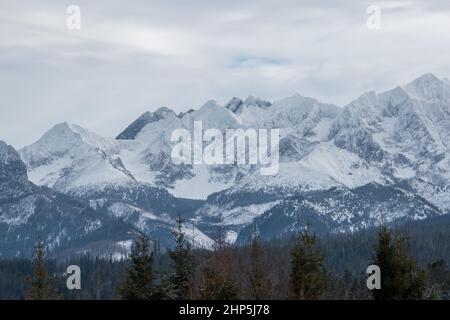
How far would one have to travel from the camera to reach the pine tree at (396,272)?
6044cm

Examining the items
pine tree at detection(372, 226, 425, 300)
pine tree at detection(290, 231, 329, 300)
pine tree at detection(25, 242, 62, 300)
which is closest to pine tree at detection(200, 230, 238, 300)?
pine tree at detection(290, 231, 329, 300)

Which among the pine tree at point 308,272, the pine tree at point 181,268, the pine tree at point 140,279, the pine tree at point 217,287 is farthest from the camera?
the pine tree at point 181,268

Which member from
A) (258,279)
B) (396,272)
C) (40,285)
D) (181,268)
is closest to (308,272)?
(258,279)

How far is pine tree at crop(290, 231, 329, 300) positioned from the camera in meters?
57.1

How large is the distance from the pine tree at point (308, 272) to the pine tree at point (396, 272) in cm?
371

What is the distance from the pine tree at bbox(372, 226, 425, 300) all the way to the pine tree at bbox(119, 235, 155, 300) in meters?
14.3

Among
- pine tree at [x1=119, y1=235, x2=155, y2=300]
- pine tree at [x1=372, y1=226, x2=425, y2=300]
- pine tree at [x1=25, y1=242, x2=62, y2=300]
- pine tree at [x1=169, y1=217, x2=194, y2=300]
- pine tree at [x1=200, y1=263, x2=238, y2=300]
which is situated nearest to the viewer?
pine tree at [x1=200, y1=263, x2=238, y2=300]

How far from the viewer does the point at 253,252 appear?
5700 centimetres

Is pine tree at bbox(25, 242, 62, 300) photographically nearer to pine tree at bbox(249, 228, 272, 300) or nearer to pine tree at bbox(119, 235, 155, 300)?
pine tree at bbox(119, 235, 155, 300)

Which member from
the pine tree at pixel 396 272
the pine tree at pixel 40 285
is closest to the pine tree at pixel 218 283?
the pine tree at pixel 396 272

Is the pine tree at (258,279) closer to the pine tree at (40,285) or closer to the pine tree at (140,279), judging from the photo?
the pine tree at (140,279)
